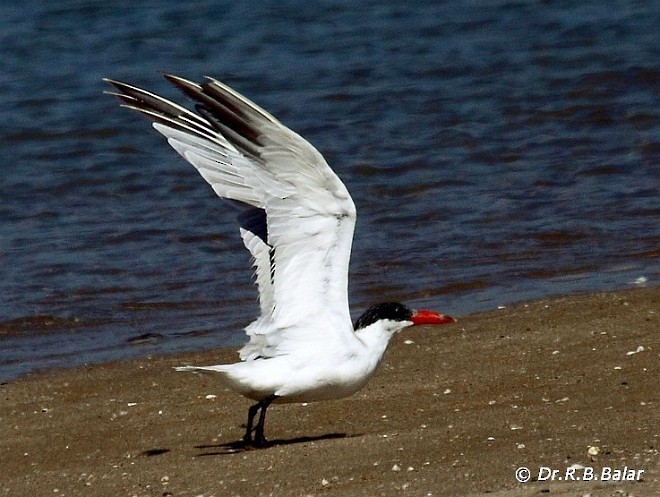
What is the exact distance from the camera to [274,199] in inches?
235

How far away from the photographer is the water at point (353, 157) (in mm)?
8969

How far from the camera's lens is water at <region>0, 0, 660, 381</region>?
897 cm

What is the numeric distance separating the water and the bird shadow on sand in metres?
1.96

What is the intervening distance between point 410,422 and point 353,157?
6.12 metres

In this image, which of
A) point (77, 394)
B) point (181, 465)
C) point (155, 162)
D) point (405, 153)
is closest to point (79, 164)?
point (155, 162)

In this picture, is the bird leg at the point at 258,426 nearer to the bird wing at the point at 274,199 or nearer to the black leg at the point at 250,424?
the black leg at the point at 250,424

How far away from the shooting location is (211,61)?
15375 mm

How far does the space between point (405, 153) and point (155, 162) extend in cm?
228

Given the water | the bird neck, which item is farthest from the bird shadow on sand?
the water

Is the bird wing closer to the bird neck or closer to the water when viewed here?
the bird neck

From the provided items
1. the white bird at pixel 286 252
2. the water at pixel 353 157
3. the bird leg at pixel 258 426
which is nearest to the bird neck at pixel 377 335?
the white bird at pixel 286 252

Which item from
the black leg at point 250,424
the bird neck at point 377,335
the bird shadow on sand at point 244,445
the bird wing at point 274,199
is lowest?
the bird shadow on sand at point 244,445

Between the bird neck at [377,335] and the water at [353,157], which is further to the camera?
the water at [353,157]

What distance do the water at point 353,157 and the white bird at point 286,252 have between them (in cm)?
200
